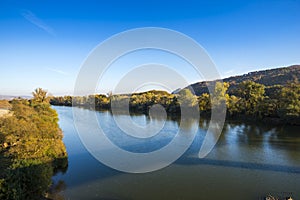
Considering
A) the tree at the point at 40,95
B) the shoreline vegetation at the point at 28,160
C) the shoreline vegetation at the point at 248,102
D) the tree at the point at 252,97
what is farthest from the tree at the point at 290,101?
the tree at the point at 40,95

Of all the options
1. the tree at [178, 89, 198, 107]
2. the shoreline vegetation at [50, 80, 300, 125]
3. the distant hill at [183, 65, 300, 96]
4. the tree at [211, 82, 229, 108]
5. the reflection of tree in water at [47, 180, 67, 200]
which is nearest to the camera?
the reflection of tree in water at [47, 180, 67, 200]

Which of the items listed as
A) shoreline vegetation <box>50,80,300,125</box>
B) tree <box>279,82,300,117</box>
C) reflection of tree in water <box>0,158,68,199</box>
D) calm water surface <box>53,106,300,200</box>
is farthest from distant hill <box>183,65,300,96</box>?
reflection of tree in water <box>0,158,68,199</box>

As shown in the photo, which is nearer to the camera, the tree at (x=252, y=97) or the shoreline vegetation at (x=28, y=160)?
the shoreline vegetation at (x=28, y=160)

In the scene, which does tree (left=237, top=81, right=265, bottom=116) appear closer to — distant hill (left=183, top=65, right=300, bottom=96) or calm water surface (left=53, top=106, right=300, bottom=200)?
distant hill (left=183, top=65, right=300, bottom=96)

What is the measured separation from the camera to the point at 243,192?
9.39 m

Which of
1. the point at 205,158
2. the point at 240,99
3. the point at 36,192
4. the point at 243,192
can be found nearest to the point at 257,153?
the point at 205,158

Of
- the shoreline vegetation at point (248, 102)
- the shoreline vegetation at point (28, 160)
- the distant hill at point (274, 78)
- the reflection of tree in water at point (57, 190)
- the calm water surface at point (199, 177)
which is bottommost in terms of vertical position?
the reflection of tree in water at point (57, 190)

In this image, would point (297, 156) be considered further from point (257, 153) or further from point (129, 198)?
point (129, 198)

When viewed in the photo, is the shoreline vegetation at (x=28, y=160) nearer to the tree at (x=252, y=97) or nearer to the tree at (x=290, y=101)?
the tree at (x=290, y=101)

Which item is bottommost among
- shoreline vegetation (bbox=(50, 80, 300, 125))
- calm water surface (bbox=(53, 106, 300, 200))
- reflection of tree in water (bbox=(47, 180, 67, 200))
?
reflection of tree in water (bbox=(47, 180, 67, 200))

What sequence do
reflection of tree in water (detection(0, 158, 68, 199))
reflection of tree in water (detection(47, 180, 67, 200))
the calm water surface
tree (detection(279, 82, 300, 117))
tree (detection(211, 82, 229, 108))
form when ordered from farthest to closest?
tree (detection(211, 82, 229, 108)), tree (detection(279, 82, 300, 117)), the calm water surface, reflection of tree in water (detection(47, 180, 67, 200)), reflection of tree in water (detection(0, 158, 68, 199))

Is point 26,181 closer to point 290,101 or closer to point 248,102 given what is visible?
point 290,101

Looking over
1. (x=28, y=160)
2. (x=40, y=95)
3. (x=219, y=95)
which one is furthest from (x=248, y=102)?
(x=40, y=95)

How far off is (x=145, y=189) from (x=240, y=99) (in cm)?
2988
